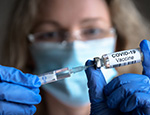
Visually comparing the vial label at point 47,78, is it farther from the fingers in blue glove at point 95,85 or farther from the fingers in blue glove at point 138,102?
the fingers in blue glove at point 138,102

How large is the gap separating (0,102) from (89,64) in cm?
54

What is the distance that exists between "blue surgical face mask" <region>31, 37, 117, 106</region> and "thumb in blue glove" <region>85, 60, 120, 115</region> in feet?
1.33

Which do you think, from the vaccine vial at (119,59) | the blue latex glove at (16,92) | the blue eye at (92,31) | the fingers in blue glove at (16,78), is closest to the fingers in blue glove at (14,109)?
the blue latex glove at (16,92)

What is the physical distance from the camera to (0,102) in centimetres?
87

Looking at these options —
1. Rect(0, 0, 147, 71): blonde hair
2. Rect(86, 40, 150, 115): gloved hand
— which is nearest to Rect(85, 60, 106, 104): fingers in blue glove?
Rect(86, 40, 150, 115): gloved hand

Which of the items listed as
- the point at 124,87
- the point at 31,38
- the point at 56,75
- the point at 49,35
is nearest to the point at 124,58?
the point at 124,87

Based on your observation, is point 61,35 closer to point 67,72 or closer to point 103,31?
point 103,31

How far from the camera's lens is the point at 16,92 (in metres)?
0.87

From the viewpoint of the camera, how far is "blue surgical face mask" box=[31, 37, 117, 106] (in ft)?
4.60

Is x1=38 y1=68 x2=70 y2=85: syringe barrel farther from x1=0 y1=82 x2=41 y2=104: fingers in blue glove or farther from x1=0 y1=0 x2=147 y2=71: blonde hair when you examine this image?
x1=0 y1=0 x2=147 y2=71: blonde hair

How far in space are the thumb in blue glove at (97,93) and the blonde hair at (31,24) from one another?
99 cm

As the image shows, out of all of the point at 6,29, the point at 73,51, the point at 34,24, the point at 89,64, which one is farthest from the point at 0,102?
the point at 6,29

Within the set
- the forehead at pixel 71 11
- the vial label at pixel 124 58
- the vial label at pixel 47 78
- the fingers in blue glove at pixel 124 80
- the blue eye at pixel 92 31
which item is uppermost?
the forehead at pixel 71 11

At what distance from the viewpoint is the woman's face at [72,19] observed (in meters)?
1.54
